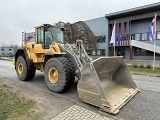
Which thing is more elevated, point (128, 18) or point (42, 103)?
point (128, 18)

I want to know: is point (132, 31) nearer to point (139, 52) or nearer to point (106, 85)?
point (139, 52)

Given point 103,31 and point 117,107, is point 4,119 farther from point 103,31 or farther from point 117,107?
point 103,31

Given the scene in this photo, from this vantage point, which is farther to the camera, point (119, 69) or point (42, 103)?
point (119, 69)

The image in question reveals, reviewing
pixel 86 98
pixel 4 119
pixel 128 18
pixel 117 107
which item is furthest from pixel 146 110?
pixel 128 18

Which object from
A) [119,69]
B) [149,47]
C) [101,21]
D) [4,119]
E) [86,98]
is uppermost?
[101,21]

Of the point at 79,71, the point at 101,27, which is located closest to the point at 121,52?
the point at 101,27

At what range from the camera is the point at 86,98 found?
14.1 feet

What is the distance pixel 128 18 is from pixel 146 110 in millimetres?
Result: 24330

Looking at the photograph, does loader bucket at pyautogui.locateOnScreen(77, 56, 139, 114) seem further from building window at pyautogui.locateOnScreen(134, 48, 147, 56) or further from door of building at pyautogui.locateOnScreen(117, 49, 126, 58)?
door of building at pyautogui.locateOnScreen(117, 49, 126, 58)

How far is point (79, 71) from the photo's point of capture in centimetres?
515

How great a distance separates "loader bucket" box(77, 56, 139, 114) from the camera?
4.00m

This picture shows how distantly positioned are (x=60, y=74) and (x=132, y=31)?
24333mm

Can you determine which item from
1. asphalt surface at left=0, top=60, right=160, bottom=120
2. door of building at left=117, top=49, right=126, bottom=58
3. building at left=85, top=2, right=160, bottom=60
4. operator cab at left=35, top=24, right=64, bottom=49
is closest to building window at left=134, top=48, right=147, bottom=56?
building at left=85, top=2, right=160, bottom=60

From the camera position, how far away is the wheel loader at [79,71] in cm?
415
